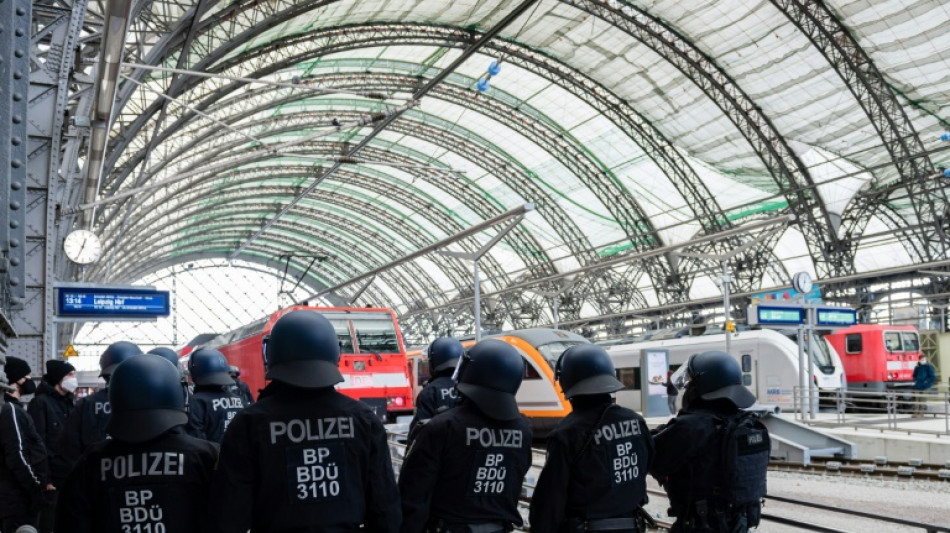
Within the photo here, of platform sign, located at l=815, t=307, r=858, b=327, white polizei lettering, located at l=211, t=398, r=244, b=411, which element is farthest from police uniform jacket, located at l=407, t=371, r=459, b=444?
platform sign, located at l=815, t=307, r=858, b=327

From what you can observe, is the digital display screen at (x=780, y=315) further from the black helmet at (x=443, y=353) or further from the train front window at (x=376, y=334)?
the black helmet at (x=443, y=353)

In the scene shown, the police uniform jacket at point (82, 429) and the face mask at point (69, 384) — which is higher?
the face mask at point (69, 384)

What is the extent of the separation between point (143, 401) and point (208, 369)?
4.48 metres

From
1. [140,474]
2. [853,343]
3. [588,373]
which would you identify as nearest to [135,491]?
[140,474]

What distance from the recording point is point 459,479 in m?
4.78

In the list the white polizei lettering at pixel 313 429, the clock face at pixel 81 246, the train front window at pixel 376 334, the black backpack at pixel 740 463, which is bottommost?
the black backpack at pixel 740 463

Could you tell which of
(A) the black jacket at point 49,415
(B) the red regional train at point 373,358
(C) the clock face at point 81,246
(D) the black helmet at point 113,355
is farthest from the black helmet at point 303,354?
(C) the clock face at point 81,246

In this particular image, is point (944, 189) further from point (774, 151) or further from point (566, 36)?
point (566, 36)

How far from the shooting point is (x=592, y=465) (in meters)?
5.09

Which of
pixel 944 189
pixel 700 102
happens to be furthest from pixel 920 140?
pixel 700 102

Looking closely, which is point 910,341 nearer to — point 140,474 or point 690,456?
point 690,456

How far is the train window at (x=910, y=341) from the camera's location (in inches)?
1312

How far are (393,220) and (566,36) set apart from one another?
2725 cm

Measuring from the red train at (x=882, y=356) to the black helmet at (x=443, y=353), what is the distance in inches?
1096
